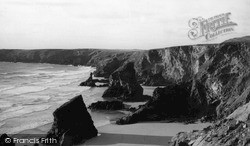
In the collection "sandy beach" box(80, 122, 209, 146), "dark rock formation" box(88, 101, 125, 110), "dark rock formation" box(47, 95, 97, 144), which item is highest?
"dark rock formation" box(47, 95, 97, 144)

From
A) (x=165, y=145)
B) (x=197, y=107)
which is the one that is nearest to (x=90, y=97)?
(x=197, y=107)

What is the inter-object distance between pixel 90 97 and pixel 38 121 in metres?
17.6

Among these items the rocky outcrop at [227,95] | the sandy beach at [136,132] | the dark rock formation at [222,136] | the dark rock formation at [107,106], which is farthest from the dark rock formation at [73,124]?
the dark rock formation at [107,106]

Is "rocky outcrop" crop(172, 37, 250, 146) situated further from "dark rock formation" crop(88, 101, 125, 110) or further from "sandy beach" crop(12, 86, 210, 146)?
"dark rock formation" crop(88, 101, 125, 110)

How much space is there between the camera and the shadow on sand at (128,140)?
25381 mm

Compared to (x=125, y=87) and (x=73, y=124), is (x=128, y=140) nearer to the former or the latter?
(x=73, y=124)

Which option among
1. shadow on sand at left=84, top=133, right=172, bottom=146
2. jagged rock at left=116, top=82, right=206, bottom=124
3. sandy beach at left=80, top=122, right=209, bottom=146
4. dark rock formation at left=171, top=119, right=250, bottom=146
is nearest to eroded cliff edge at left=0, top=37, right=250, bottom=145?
dark rock formation at left=171, top=119, right=250, bottom=146

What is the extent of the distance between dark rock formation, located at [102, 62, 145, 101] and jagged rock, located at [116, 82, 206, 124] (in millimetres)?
13641

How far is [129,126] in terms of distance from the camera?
1210 inches

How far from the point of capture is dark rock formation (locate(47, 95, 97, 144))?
26891 millimetres

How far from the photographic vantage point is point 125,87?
167ft

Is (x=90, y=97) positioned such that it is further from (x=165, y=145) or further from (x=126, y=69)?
(x=165, y=145)

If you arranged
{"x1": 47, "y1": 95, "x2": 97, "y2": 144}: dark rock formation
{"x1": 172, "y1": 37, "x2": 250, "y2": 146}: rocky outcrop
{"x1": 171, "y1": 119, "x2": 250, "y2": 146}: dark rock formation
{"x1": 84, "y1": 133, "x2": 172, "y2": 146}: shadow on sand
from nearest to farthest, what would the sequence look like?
{"x1": 171, "y1": 119, "x2": 250, "y2": 146}: dark rock formation, {"x1": 172, "y1": 37, "x2": 250, "y2": 146}: rocky outcrop, {"x1": 84, "y1": 133, "x2": 172, "y2": 146}: shadow on sand, {"x1": 47, "y1": 95, "x2": 97, "y2": 144}: dark rock formation

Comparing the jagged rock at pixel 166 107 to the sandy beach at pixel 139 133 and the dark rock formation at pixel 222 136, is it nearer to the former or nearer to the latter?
the sandy beach at pixel 139 133
